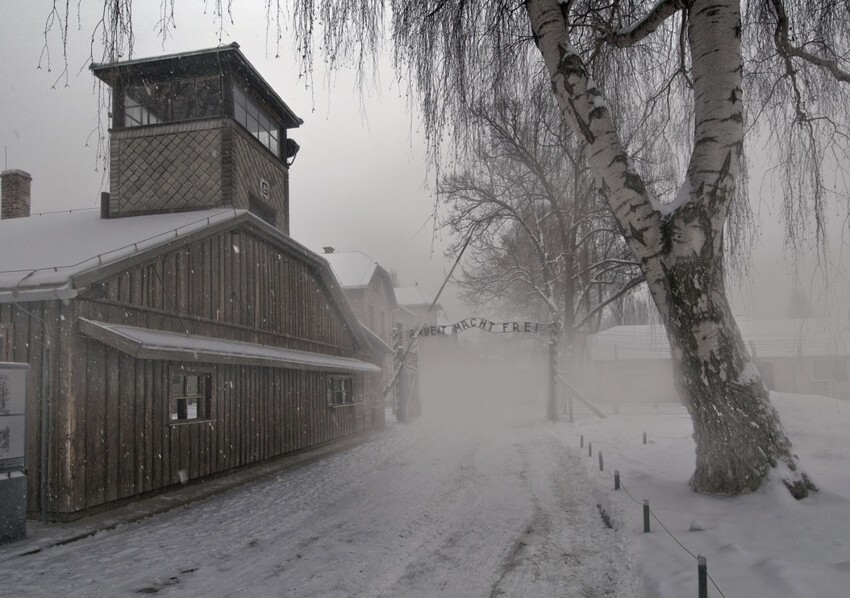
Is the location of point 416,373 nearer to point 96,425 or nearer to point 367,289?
point 367,289

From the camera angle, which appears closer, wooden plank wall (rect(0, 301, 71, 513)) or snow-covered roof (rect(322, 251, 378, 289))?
wooden plank wall (rect(0, 301, 71, 513))

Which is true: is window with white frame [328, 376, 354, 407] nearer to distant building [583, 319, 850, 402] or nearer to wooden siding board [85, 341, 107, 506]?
wooden siding board [85, 341, 107, 506]

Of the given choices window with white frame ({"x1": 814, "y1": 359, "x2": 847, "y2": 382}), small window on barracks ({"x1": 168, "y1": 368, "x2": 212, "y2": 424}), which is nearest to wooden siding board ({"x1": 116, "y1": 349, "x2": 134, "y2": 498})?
small window on barracks ({"x1": 168, "y1": 368, "x2": 212, "y2": 424})

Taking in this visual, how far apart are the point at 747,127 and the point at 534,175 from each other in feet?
55.1

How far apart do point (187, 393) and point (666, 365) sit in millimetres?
33616

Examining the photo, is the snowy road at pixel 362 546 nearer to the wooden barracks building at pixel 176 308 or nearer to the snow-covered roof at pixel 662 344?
the wooden barracks building at pixel 176 308

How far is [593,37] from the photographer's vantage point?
9219 mm

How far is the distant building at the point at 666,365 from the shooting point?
3572 centimetres

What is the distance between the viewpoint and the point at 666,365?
125 ft

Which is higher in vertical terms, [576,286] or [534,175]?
[534,175]

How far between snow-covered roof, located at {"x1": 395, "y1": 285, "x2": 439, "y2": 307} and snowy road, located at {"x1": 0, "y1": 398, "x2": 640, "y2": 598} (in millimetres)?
40125

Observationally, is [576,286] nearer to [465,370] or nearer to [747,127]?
[747,127]

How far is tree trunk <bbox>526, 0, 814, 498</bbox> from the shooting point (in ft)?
23.0

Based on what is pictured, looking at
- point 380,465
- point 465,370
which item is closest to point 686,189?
point 380,465
